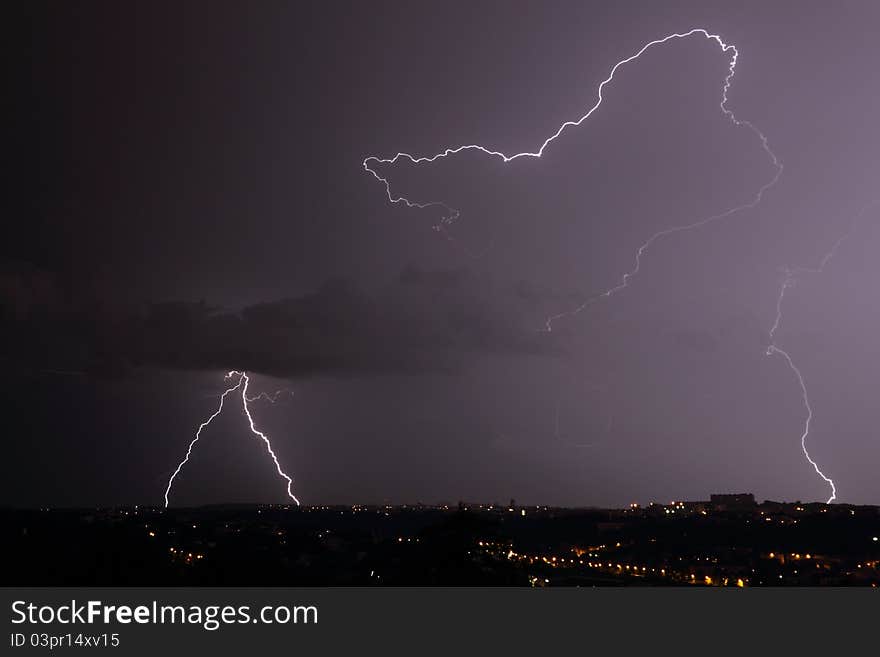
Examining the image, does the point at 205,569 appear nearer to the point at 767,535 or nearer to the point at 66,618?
the point at 66,618

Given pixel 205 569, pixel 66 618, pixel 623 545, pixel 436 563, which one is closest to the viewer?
pixel 66 618

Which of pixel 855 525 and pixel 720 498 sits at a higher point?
pixel 720 498

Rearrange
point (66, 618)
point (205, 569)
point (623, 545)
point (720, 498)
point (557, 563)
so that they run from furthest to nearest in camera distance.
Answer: point (720, 498), point (623, 545), point (557, 563), point (205, 569), point (66, 618)

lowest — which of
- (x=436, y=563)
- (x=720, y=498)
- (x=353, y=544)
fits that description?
(x=436, y=563)

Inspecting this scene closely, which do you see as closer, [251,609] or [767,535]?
[251,609]

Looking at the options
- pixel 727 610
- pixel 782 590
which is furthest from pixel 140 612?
pixel 782 590

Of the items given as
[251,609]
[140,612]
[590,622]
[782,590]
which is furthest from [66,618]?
[782,590]

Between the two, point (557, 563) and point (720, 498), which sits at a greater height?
point (720, 498)

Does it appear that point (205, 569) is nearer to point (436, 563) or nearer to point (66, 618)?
point (436, 563)

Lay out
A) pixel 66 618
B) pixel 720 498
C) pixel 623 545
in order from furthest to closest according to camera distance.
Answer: pixel 720 498, pixel 623 545, pixel 66 618
